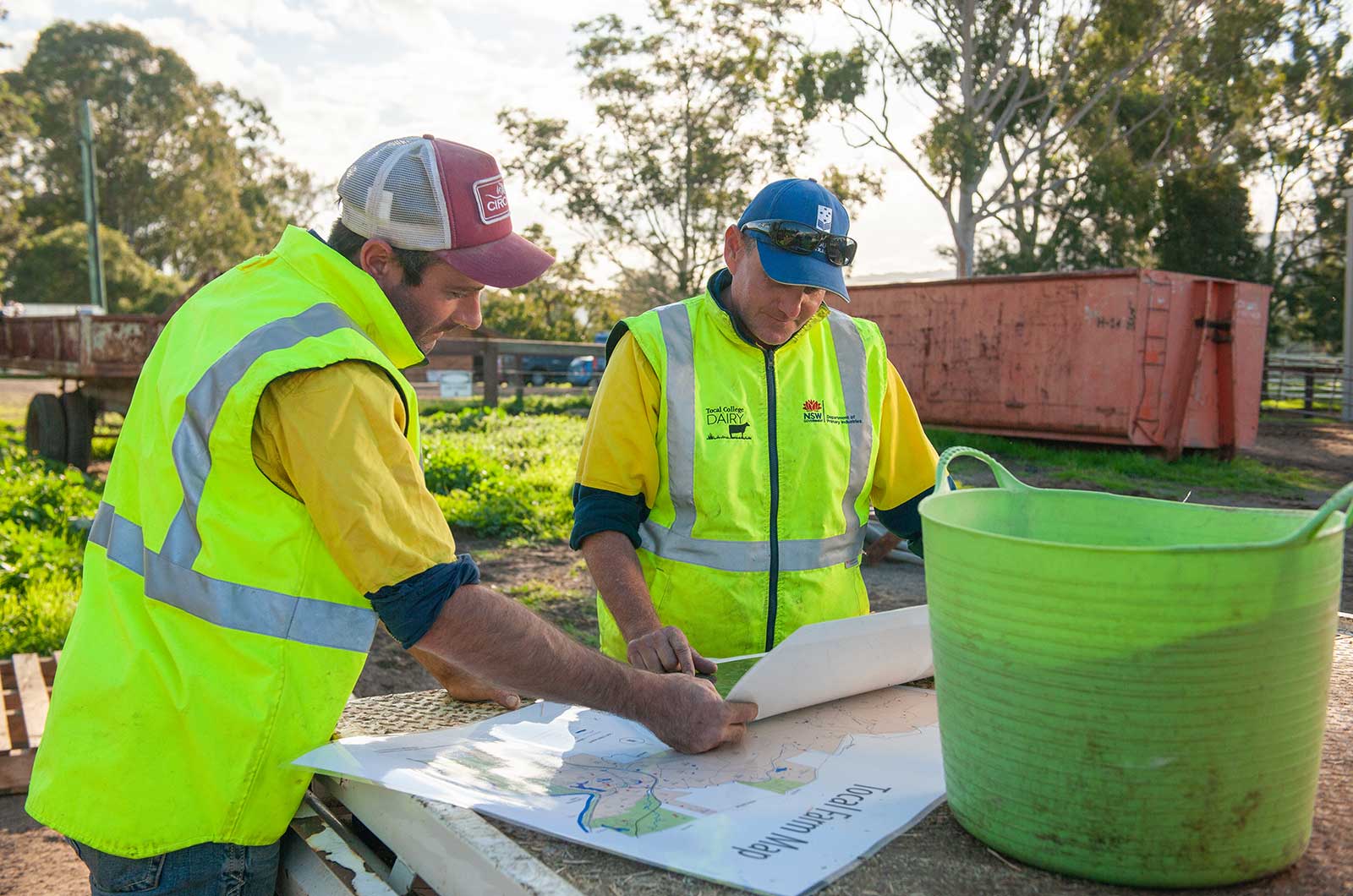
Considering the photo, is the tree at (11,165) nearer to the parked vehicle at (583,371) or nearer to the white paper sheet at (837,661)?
the parked vehicle at (583,371)

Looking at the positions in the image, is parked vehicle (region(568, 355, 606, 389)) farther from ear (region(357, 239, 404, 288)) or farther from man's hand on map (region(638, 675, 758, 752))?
man's hand on map (region(638, 675, 758, 752))

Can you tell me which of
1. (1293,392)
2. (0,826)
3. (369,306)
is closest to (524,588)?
(0,826)

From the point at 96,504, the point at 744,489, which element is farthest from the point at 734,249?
the point at 96,504

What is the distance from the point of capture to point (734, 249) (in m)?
2.50

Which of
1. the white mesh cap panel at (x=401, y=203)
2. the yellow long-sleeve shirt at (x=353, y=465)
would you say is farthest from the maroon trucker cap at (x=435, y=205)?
the yellow long-sleeve shirt at (x=353, y=465)

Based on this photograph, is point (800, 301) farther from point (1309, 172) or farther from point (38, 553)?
point (1309, 172)

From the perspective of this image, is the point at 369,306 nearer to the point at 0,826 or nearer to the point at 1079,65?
the point at 0,826

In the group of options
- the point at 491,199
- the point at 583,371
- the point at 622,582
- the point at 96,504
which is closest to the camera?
the point at 491,199

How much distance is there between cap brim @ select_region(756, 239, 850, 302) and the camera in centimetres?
231

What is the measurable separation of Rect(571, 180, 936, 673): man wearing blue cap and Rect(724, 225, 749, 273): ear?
0.01m

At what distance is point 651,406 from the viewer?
233cm

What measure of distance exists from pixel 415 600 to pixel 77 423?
12.4 metres

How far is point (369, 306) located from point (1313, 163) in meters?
34.6

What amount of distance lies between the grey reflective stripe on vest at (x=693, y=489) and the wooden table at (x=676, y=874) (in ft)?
3.21
